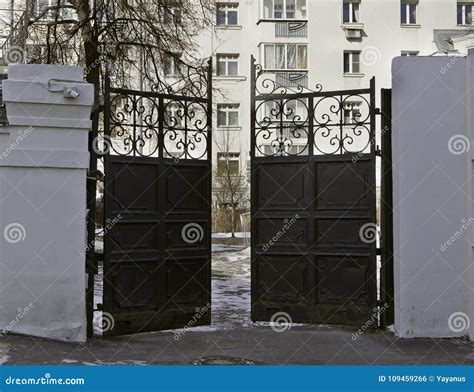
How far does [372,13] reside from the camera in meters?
37.0

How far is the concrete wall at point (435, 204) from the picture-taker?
26.6 feet

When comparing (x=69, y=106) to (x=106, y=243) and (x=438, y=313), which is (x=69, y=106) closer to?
(x=106, y=243)

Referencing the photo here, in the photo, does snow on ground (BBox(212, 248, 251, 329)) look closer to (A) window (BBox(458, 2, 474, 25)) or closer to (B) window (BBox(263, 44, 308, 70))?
(B) window (BBox(263, 44, 308, 70))

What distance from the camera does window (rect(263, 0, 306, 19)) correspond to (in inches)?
1423

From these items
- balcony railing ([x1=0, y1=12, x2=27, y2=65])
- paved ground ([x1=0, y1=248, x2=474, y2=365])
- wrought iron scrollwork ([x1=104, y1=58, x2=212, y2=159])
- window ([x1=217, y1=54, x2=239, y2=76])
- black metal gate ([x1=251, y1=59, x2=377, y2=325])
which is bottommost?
paved ground ([x1=0, y1=248, x2=474, y2=365])

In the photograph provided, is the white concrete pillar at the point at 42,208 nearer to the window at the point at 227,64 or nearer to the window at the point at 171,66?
the window at the point at 171,66

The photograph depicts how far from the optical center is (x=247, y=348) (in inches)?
302

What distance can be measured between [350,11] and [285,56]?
4627mm

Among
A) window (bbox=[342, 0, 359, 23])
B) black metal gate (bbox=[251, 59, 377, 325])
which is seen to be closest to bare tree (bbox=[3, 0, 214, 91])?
black metal gate (bbox=[251, 59, 377, 325])

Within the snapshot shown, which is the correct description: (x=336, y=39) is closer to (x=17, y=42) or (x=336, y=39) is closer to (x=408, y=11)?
(x=408, y=11)

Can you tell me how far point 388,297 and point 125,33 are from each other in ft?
32.9

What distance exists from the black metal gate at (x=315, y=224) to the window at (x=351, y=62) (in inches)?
1145

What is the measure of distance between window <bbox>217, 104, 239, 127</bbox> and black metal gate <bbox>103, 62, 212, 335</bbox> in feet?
90.4

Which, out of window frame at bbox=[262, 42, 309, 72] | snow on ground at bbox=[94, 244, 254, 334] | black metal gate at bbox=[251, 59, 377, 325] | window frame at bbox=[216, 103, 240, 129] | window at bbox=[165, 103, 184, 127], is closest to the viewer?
black metal gate at bbox=[251, 59, 377, 325]
